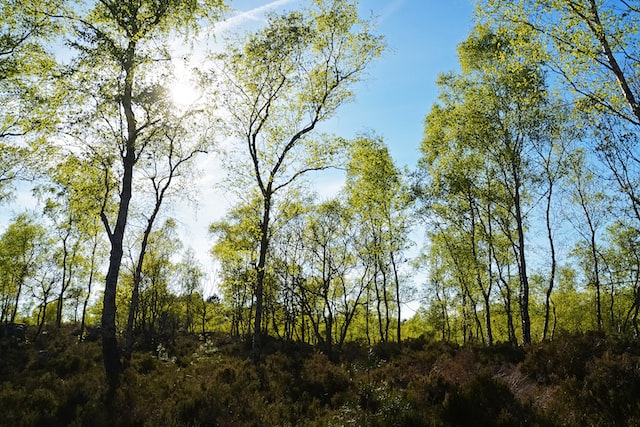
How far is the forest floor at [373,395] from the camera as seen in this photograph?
742 centimetres

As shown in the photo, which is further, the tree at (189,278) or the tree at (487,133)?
the tree at (189,278)

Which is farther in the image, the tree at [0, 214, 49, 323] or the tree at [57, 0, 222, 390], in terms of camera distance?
the tree at [0, 214, 49, 323]

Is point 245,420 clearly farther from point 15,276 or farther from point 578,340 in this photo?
point 15,276

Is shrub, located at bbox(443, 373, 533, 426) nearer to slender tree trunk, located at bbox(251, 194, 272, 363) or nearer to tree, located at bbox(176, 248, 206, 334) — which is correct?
slender tree trunk, located at bbox(251, 194, 272, 363)

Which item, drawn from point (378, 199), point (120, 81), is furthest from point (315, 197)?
point (120, 81)

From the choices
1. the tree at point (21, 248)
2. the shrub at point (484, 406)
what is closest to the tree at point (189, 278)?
the tree at point (21, 248)

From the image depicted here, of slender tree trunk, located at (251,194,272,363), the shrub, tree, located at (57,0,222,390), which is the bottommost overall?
the shrub

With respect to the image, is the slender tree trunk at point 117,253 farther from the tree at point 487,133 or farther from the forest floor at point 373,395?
the tree at point 487,133

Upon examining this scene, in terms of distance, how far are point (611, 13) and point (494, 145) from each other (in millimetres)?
8256

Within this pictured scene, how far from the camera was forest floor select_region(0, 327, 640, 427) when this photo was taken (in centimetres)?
742

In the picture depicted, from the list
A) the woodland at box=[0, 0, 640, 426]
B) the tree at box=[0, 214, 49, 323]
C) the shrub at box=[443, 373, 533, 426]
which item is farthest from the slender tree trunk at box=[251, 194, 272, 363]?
the tree at box=[0, 214, 49, 323]

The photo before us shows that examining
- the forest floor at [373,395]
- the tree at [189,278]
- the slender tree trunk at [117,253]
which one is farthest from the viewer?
the tree at [189,278]

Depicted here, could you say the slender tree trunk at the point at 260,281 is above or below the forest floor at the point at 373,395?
above

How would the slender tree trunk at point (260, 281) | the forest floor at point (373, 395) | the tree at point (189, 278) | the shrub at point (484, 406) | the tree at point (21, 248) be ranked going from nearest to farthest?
1. the shrub at point (484, 406)
2. the forest floor at point (373, 395)
3. the slender tree trunk at point (260, 281)
4. the tree at point (21, 248)
5. the tree at point (189, 278)
